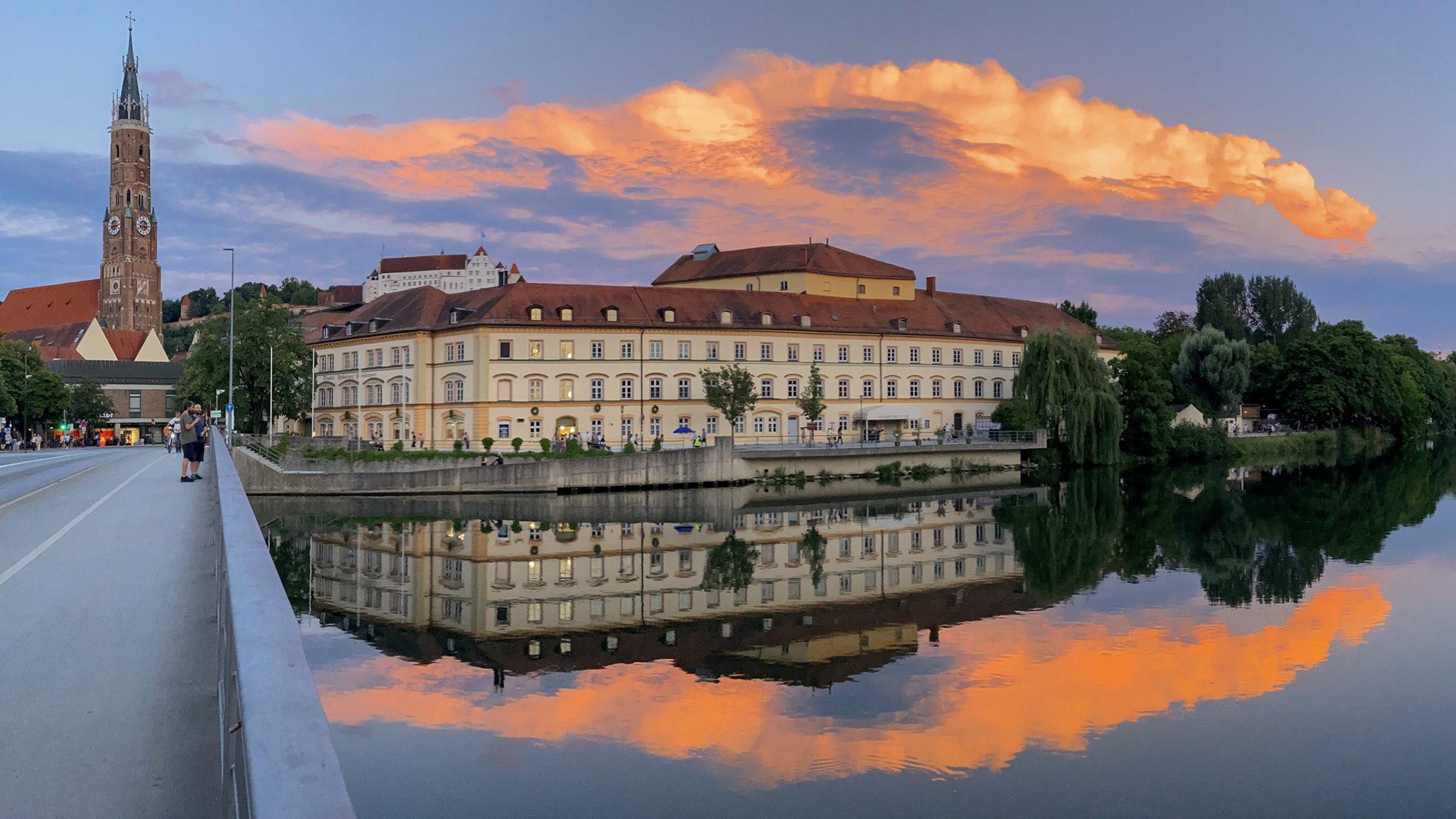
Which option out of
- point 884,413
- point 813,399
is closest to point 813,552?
point 813,399

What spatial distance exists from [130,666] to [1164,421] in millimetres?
73553

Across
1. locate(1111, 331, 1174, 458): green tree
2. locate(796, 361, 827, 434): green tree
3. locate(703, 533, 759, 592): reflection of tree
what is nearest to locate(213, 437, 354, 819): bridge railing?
locate(703, 533, 759, 592): reflection of tree

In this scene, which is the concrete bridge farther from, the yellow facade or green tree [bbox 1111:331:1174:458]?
green tree [bbox 1111:331:1174:458]

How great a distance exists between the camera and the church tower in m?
140

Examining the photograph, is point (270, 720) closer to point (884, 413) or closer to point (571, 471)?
point (571, 471)

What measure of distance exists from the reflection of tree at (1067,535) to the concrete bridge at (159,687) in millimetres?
19405

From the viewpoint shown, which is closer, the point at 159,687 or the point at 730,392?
the point at 159,687

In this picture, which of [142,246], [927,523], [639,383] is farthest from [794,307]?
[142,246]

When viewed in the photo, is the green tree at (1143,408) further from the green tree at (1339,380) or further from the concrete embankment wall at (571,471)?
the green tree at (1339,380)

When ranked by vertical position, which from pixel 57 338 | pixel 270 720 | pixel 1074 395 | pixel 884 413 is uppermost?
pixel 57 338

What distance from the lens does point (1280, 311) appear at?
405 feet

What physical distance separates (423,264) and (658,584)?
161m

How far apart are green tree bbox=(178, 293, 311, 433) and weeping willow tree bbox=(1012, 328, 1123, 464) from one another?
148ft

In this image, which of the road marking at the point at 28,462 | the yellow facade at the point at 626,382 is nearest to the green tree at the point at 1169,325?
the yellow facade at the point at 626,382
